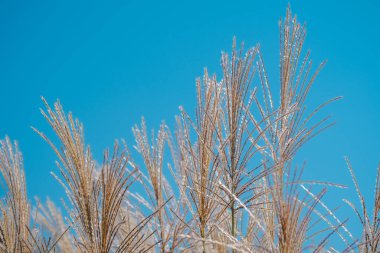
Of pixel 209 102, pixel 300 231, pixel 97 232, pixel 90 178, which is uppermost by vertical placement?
pixel 209 102

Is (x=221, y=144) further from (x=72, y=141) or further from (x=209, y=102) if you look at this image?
(x=72, y=141)

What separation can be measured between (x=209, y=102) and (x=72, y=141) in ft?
2.24

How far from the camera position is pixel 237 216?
9.78 feet

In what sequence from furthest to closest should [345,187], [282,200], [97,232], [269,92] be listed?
[269,92] → [97,232] → [345,187] → [282,200]

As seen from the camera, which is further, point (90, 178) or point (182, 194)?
point (182, 194)

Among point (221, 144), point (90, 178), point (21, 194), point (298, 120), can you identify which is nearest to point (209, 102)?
point (221, 144)

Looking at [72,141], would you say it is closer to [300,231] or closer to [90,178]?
[90,178]

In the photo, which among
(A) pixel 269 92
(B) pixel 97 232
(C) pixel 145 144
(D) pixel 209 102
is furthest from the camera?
(C) pixel 145 144

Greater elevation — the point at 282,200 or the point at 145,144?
the point at 145,144

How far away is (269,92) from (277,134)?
1.00ft

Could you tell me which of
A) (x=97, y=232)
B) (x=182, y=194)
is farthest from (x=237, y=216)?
(x=97, y=232)

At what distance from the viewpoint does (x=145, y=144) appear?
2.82 m

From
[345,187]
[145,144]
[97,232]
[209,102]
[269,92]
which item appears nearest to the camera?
[345,187]

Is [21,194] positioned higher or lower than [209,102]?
lower
